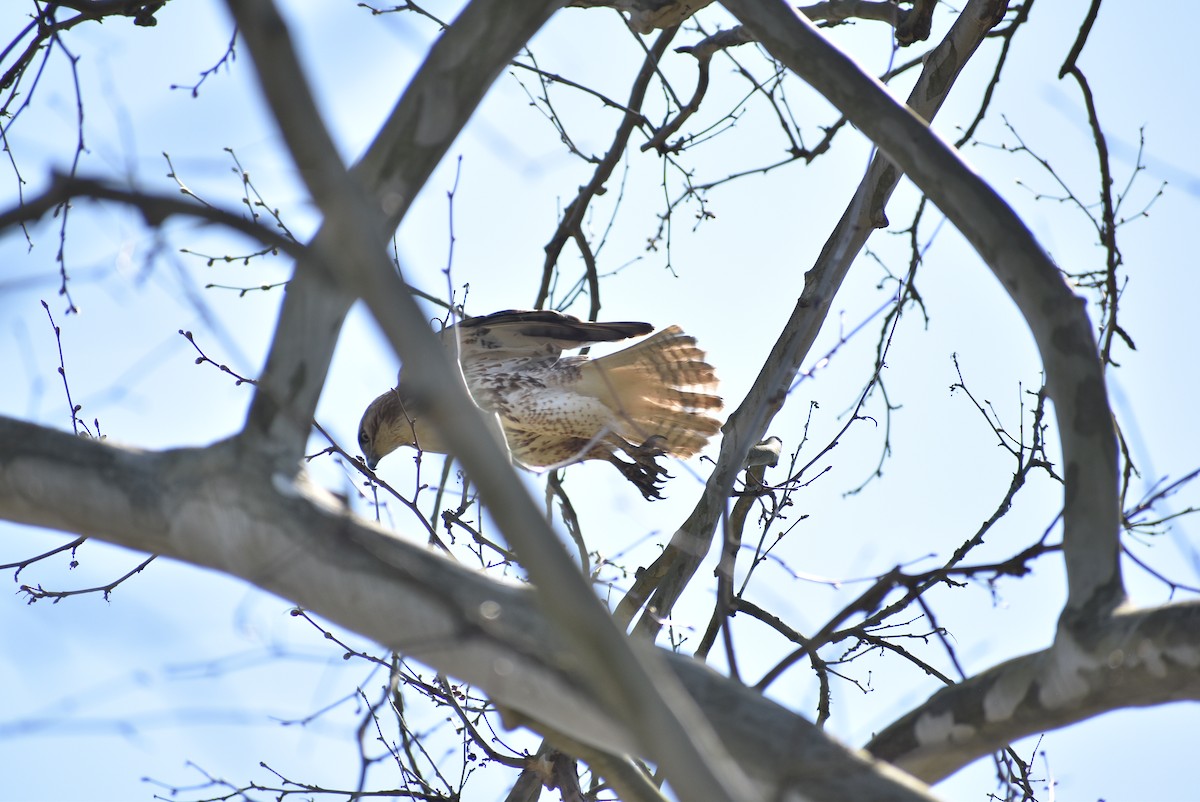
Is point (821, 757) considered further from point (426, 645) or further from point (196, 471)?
point (196, 471)

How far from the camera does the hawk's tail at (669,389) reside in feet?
19.4

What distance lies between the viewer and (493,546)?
11.4ft

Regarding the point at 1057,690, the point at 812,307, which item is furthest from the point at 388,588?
the point at 812,307

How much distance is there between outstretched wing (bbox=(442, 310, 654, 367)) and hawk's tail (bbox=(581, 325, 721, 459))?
0.30 meters

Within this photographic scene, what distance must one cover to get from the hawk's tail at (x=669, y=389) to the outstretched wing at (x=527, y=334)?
30 cm

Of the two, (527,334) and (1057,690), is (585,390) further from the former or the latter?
(1057,690)

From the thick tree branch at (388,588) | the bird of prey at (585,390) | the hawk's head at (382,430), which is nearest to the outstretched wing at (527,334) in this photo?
the bird of prey at (585,390)

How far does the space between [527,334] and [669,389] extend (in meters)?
0.79

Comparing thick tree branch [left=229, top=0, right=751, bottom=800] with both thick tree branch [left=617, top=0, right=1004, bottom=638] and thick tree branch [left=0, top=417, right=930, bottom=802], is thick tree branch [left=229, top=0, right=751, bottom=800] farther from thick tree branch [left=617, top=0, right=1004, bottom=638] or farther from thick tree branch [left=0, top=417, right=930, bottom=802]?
thick tree branch [left=617, top=0, right=1004, bottom=638]

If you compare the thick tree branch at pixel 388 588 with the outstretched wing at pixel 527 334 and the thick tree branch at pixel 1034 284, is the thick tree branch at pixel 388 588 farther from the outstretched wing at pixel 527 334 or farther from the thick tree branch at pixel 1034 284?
the outstretched wing at pixel 527 334

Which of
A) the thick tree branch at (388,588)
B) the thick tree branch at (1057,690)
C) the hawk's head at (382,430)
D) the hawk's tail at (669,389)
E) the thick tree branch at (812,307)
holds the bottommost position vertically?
the thick tree branch at (1057,690)

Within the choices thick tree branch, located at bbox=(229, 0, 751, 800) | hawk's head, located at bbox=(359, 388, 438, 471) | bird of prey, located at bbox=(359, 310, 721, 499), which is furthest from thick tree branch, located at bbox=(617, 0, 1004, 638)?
hawk's head, located at bbox=(359, 388, 438, 471)

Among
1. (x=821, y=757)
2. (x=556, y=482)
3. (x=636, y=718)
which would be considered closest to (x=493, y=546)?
(x=556, y=482)

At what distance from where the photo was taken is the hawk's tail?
591 centimetres
